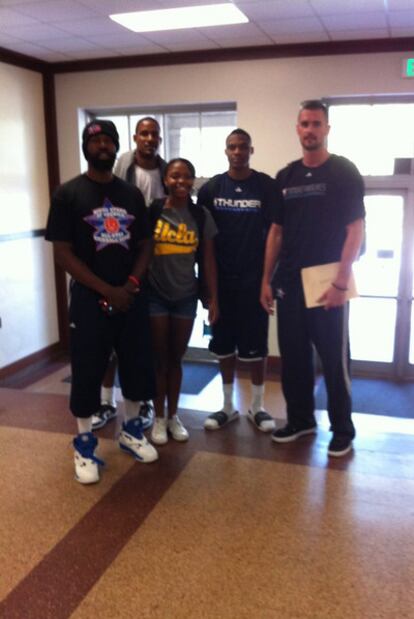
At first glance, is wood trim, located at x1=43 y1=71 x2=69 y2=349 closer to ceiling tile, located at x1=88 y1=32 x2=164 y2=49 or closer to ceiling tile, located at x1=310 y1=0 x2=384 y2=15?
ceiling tile, located at x1=88 y1=32 x2=164 y2=49

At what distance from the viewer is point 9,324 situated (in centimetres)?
470

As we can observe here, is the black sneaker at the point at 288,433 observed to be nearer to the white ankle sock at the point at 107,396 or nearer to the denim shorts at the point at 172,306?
the denim shorts at the point at 172,306

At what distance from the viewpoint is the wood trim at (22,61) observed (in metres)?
4.43

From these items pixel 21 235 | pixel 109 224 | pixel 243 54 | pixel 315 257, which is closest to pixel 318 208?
pixel 315 257

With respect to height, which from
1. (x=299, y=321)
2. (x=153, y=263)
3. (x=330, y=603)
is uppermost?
(x=153, y=263)

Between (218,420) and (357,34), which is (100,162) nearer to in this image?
(218,420)

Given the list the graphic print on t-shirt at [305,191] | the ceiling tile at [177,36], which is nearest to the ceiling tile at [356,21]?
the ceiling tile at [177,36]

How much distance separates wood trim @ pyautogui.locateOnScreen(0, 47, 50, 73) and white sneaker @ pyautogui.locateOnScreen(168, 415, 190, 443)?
323cm

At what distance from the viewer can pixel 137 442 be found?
8.77ft

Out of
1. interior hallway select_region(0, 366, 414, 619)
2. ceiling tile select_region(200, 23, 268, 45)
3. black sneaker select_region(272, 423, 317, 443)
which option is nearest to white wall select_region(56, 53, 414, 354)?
ceiling tile select_region(200, 23, 268, 45)

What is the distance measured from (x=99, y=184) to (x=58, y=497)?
1307 millimetres

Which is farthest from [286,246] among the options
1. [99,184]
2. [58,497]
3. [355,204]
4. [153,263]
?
[58,497]

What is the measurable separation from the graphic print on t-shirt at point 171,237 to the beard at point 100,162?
0.40 metres

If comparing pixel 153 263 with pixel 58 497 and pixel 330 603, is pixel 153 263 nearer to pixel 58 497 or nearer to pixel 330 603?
pixel 58 497
